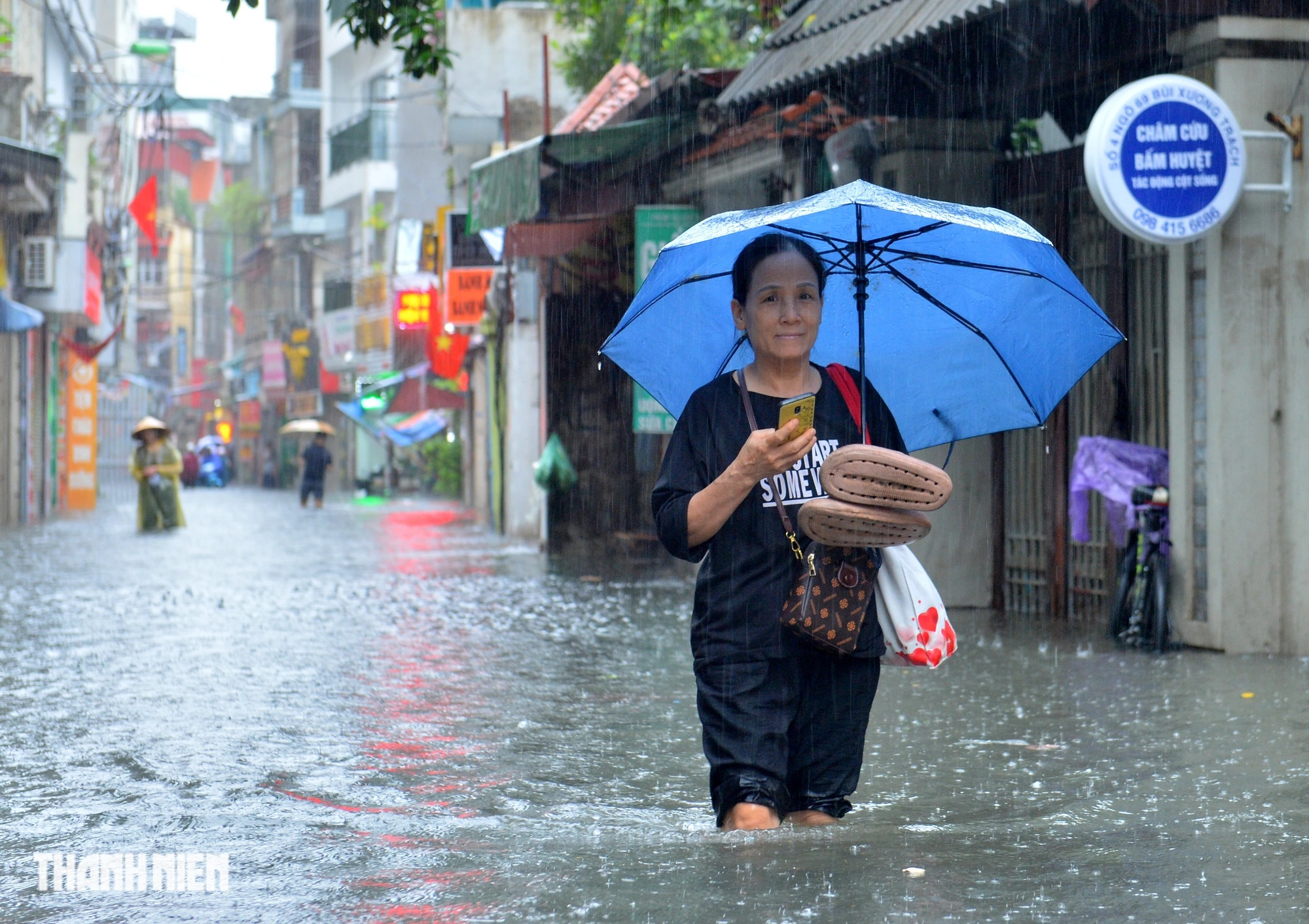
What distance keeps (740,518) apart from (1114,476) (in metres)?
5.89

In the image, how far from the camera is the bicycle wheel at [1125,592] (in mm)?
9250

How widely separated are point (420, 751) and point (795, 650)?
2.77 metres

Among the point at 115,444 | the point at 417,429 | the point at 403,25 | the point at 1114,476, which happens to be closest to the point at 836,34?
the point at 1114,476

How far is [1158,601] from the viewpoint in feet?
29.3

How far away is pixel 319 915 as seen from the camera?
3.88 meters

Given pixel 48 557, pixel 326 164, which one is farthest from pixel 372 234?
pixel 48 557

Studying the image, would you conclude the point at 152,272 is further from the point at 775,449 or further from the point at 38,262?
the point at 775,449

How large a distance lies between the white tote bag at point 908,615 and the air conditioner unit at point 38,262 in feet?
87.1

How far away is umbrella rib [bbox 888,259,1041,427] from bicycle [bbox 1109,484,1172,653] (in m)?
4.62

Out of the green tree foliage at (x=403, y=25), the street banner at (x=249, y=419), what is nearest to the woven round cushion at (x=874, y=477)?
the green tree foliage at (x=403, y=25)

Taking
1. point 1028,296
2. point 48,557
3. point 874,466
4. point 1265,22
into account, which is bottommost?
point 48,557

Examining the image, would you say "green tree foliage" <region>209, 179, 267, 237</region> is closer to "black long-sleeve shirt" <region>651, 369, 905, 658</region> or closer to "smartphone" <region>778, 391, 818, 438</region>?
"black long-sleeve shirt" <region>651, 369, 905, 658</region>

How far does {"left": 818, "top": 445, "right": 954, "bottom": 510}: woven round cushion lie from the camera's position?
3834 millimetres

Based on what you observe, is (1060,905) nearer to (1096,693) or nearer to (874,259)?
(874,259)
